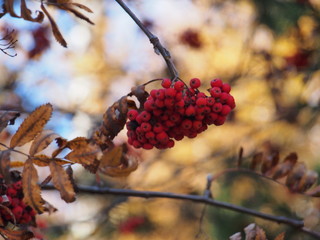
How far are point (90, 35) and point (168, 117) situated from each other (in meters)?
4.01

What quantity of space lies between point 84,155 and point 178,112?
0.23m

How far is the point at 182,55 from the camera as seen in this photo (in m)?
4.40

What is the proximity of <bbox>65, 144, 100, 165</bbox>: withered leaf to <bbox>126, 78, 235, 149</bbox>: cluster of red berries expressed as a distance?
0.16 metres

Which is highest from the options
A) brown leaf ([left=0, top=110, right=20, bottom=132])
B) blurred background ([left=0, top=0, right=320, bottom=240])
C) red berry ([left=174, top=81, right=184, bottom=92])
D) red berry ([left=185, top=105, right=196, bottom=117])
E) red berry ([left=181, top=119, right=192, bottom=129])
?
red berry ([left=174, top=81, right=184, bottom=92])

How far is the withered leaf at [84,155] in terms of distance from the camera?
874 millimetres

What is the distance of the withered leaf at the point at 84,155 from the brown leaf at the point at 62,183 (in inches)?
1.2

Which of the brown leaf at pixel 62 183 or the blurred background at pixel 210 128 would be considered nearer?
the brown leaf at pixel 62 183

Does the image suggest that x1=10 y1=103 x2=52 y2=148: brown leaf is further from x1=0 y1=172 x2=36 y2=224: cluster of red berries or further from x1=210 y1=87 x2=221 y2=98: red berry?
x1=210 y1=87 x2=221 y2=98: red berry

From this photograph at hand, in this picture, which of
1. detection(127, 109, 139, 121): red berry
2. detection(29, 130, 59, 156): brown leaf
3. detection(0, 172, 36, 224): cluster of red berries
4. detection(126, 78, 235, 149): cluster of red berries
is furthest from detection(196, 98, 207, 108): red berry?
detection(0, 172, 36, 224): cluster of red berries

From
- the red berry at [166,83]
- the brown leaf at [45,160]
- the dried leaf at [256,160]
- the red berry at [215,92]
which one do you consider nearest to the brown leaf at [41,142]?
the brown leaf at [45,160]

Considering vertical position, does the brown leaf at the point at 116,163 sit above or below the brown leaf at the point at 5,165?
below

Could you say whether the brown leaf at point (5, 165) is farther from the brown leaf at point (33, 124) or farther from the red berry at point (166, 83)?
the red berry at point (166, 83)

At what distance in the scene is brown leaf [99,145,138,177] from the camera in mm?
870

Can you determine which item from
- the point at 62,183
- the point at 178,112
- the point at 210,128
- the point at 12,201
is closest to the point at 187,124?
the point at 178,112
